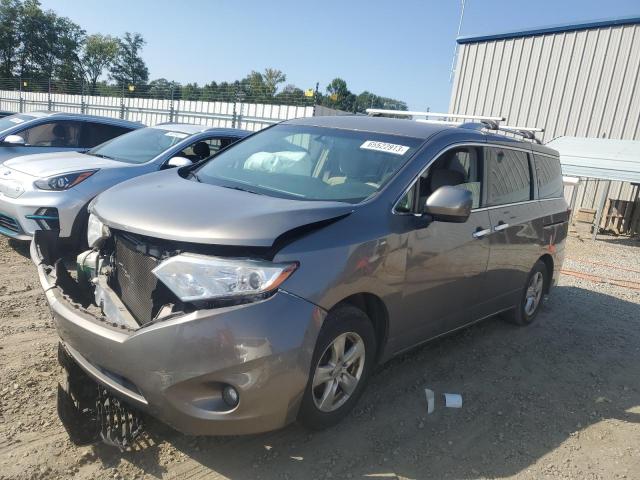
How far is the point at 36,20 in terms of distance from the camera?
6059cm

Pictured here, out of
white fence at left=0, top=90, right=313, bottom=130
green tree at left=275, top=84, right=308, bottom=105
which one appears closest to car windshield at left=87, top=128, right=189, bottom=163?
white fence at left=0, top=90, right=313, bottom=130

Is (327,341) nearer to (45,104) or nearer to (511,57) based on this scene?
(511,57)

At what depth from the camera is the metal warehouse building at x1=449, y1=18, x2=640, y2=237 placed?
15.0 metres

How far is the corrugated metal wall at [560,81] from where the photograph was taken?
15.1 m

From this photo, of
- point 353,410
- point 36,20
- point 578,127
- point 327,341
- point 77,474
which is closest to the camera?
point 77,474

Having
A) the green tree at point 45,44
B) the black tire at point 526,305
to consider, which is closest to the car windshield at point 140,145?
the black tire at point 526,305

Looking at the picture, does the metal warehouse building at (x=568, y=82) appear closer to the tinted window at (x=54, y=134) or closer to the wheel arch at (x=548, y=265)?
the wheel arch at (x=548, y=265)

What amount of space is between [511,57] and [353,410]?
668 inches

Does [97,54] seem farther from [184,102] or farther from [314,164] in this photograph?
[314,164]

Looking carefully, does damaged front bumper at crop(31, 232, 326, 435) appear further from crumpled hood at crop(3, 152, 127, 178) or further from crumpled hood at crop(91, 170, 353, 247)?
crumpled hood at crop(3, 152, 127, 178)

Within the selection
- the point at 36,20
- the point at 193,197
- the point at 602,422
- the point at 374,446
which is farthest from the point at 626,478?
the point at 36,20

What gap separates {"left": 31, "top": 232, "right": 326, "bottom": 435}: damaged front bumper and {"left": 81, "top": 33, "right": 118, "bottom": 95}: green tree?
73554 mm

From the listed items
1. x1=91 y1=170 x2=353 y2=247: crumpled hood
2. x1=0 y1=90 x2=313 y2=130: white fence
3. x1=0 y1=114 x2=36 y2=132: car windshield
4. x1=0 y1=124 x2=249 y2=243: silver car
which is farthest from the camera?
x1=0 y1=90 x2=313 y2=130: white fence

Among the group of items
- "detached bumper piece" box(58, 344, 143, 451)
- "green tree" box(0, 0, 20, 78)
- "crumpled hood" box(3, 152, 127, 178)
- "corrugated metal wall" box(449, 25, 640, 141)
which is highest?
"green tree" box(0, 0, 20, 78)
